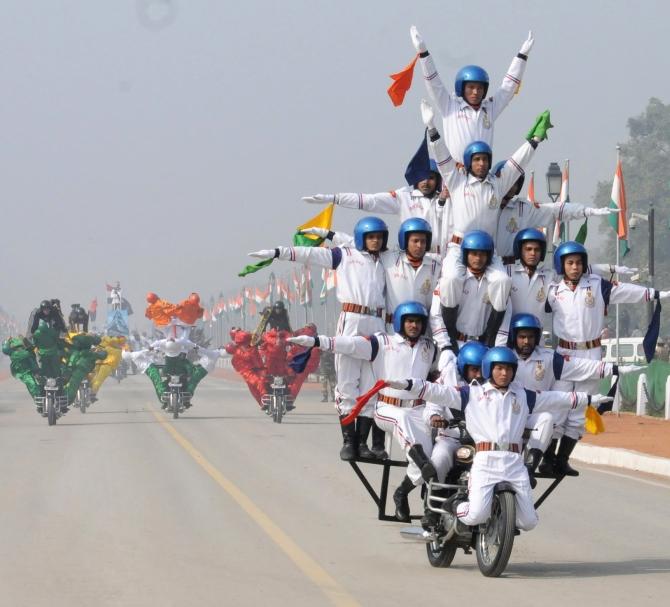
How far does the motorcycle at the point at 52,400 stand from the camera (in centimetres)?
3150

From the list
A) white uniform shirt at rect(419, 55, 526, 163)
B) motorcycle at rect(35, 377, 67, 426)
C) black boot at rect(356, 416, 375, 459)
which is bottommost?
motorcycle at rect(35, 377, 67, 426)

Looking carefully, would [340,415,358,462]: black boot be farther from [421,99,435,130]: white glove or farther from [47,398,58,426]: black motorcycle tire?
[47,398,58,426]: black motorcycle tire

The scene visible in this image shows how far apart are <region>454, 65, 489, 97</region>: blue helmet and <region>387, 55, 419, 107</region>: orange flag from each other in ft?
2.65

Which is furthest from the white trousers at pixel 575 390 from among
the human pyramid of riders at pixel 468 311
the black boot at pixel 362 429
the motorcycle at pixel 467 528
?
the black boot at pixel 362 429

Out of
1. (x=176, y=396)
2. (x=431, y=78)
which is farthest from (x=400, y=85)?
(x=176, y=396)

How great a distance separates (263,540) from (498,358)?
9.52 feet

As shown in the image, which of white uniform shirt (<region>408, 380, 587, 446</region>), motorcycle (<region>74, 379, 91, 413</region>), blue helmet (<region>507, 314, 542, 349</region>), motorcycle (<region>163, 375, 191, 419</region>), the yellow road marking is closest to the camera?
the yellow road marking

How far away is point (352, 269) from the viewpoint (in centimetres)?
1220

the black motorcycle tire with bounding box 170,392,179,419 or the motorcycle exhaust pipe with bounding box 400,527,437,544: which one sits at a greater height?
the motorcycle exhaust pipe with bounding box 400,527,437,544

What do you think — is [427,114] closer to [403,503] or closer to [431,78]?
[431,78]

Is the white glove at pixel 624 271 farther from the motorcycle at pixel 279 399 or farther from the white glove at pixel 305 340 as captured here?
the motorcycle at pixel 279 399

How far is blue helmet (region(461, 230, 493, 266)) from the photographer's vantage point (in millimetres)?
11305

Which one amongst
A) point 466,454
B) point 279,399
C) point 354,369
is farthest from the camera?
point 279,399

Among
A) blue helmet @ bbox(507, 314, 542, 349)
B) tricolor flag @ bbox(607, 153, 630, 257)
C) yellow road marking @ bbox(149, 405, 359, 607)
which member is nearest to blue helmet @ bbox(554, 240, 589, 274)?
blue helmet @ bbox(507, 314, 542, 349)
